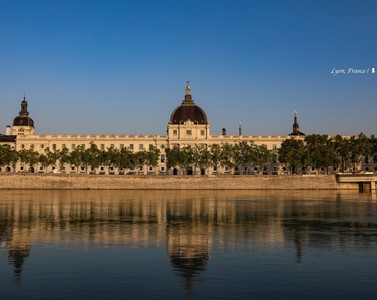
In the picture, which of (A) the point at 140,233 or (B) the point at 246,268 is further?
(A) the point at 140,233

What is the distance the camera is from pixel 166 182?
11662cm

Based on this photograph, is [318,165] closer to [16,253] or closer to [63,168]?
[63,168]

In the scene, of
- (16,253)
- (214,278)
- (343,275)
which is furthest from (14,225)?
(343,275)

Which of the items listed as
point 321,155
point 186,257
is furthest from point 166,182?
point 186,257

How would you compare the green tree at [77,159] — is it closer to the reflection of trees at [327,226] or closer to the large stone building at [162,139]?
the large stone building at [162,139]

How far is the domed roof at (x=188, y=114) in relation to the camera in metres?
164

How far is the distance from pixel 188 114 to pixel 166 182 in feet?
167

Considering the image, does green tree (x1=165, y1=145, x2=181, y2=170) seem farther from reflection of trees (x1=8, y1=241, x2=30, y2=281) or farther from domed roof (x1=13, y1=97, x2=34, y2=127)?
reflection of trees (x1=8, y1=241, x2=30, y2=281)

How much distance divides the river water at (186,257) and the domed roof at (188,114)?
113092mm

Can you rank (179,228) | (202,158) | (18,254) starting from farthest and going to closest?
1. (202,158)
2. (179,228)
3. (18,254)

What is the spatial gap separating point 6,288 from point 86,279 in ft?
11.3

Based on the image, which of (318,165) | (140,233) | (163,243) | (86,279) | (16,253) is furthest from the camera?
(318,165)

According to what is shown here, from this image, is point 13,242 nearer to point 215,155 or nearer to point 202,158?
point 202,158

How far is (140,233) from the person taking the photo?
39.8m
